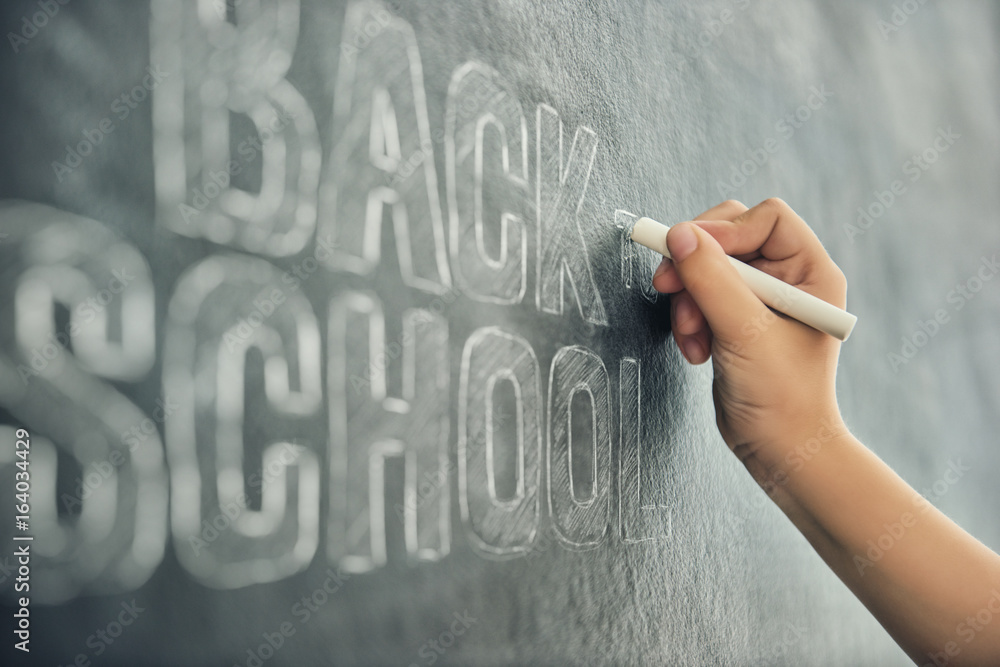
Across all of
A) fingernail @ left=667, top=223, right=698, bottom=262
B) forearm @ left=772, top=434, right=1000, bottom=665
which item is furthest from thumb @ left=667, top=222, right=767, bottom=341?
forearm @ left=772, top=434, right=1000, bottom=665

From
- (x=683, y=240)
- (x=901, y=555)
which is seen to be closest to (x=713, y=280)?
(x=683, y=240)

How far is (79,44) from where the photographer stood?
224 mm

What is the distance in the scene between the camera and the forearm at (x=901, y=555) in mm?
416

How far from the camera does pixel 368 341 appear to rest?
30 centimetres

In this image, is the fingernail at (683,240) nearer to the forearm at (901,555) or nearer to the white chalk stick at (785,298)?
the white chalk stick at (785,298)

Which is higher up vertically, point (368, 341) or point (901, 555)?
point (368, 341)

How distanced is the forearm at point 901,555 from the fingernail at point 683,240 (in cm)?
17

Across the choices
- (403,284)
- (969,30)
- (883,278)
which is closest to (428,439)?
(403,284)

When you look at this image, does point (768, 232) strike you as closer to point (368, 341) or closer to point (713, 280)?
point (713, 280)

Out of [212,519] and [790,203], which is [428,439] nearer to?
[212,519]

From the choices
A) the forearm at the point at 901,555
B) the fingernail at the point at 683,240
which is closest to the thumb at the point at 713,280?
the fingernail at the point at 683,240

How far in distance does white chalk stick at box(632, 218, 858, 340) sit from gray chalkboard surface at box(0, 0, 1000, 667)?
3 cm

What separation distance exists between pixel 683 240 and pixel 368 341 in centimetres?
23

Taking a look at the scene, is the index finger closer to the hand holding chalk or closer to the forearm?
the hand holding chalk
